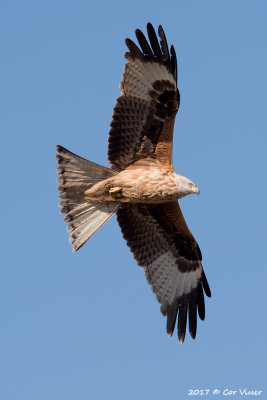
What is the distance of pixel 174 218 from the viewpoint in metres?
11.6

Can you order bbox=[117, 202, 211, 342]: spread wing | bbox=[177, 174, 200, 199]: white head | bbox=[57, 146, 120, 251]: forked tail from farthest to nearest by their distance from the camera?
bbox=[117, 202, 211, 342]: spread wing
bbox=[57, 146, 120, 251]: forked tail
bbox=[177, 174, 200, 199]: white head

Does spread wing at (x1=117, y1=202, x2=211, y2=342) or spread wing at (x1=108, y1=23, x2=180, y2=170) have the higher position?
spread wing at (x1=108, y1=23, x2=180, y2=170)

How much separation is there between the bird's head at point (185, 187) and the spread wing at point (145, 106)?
0.39m

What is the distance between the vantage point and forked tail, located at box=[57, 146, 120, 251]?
10859mm

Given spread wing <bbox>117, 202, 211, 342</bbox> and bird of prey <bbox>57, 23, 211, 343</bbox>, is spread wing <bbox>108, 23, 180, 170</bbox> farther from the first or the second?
spread wing <bbox>117, 202, 211, 342</bbox>

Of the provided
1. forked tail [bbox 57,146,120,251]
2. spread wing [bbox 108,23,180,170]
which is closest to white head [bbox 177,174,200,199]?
spread wing [bbox 108,23,180,170]

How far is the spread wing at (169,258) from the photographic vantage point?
11.7 metres

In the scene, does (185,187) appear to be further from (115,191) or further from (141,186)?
(115,191)

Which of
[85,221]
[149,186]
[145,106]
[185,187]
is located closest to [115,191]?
[149,186]

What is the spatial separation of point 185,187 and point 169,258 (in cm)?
162

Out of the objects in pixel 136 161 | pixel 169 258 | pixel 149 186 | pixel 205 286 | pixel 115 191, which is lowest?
pixel 205 286

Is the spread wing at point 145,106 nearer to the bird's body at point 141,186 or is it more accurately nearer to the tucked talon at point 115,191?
the bird's body at point 141,186

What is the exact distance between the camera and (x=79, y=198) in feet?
36.6

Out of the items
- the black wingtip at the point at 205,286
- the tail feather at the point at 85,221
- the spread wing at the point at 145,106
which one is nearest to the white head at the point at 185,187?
the spread wing at the point at 145,106
